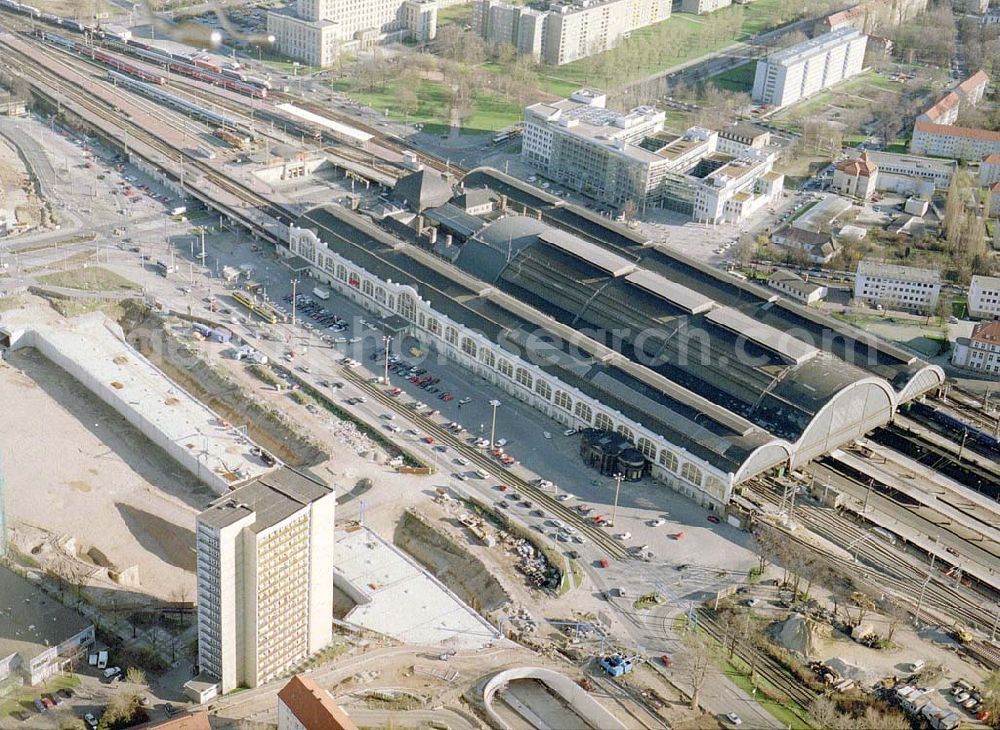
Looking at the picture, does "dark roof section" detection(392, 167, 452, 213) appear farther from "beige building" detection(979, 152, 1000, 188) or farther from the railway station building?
"beige building" detection(979, 152, 1000, 188)

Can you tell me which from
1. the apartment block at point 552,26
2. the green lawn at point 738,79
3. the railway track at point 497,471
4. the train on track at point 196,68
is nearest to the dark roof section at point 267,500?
the railway track at point 497,471

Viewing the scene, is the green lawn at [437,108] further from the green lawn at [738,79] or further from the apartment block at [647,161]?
the green lawn at [738,79]

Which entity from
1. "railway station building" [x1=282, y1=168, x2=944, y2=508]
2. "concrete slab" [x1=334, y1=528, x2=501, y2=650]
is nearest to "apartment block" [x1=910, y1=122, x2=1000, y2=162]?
"railway station building" [x1=282, y1=168, x2=944, y2=508]

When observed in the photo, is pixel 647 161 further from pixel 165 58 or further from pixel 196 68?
pixel 165 58

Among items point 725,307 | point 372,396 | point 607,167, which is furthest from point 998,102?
point 372,396

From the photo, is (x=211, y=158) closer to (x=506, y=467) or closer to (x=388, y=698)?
(x=506, y=467)

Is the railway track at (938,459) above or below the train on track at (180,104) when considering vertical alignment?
below

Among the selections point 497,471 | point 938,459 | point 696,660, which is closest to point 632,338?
point 497,471
